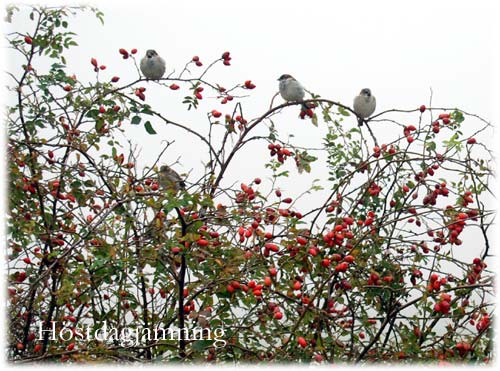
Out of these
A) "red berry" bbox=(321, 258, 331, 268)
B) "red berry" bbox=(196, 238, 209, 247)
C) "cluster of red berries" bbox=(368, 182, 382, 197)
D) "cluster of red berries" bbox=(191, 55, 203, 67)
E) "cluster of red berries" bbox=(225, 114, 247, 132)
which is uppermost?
"cluster of red berries" bbox=(191, 55, 203, 67)

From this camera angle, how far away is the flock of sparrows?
2734mm

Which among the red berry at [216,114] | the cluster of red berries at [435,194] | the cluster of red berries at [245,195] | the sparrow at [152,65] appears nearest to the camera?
the cluster of red berries at [245,195]

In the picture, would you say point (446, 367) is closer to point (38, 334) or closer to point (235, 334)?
point (235, 334)

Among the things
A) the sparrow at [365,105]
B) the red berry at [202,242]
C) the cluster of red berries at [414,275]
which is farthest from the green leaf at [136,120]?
the sparrow at [365,105]

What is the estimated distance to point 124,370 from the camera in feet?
6.01

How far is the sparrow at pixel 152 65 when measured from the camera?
3049mm

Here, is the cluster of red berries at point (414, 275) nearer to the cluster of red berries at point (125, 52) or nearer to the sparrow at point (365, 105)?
the sparrow at point (365, 105)

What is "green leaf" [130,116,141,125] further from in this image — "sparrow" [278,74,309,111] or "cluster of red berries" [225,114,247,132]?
"sparrow" [278,74,309,111]

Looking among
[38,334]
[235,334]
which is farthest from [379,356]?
[38,334]

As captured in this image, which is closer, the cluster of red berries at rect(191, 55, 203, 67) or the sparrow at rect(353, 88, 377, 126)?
the cluster of red berries at rect(191, 55, 203, 67)

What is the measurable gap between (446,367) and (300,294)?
23.2 inches

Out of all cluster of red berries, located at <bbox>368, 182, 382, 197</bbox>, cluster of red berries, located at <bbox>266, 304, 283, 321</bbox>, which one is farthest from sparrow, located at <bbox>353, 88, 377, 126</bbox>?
cluster of red berries, located at <bbox>266, 304, 283, 321</bbox>

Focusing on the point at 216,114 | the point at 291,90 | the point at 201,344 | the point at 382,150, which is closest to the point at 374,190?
the point at 382,150

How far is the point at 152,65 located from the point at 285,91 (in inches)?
29.0
